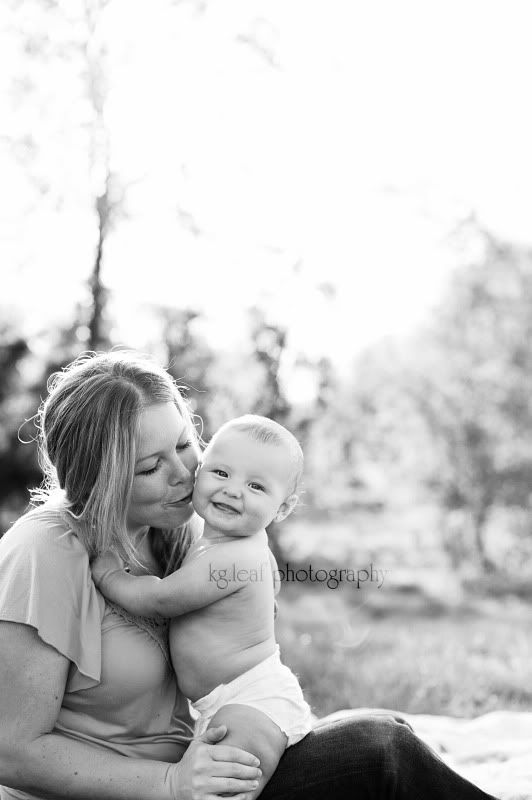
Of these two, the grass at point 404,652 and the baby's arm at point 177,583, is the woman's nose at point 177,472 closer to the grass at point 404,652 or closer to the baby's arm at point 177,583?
the baby's arm at point 177,583

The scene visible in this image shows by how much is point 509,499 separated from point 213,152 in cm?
388

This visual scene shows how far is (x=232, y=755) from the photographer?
6.10ft

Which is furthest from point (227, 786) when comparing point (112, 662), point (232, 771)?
point (112, 662)

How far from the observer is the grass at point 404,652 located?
173 inches

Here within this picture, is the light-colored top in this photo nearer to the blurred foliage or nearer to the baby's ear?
the baby's ear

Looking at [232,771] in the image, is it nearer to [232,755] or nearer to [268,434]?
[232,755]

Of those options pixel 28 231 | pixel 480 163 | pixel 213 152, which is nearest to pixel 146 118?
pixel 213 152

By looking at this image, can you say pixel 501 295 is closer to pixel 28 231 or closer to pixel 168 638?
pixel 28 231

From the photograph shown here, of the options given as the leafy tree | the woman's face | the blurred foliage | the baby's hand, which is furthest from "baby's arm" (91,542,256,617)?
the leafy tree

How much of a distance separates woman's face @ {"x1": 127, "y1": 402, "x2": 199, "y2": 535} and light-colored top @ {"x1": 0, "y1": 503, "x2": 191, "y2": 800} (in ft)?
0.61

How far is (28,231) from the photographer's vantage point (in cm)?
467

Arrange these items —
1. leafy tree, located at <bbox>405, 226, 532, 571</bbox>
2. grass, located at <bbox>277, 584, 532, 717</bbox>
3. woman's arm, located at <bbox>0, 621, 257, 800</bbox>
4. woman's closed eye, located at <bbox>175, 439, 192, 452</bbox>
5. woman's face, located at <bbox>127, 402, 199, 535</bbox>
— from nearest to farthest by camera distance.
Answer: woman's arm, located at <bbox>0, 621, 257, 800</bbox> < woman's face, located at <bbox>127, 402, 199, 535</bbox> < woman's closed eye, located at <bbox>175, 439, 192, 452</bbox> < grass, located at <bbox>277, 584, 532, 717</bbox> < leafy tree, located at <bbox>405, 226, 532, 571</bbox>

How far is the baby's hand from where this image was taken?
1980 millimetres

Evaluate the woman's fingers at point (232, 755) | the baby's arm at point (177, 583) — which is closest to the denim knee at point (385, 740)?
the woman's fingers at point (232, 755)
